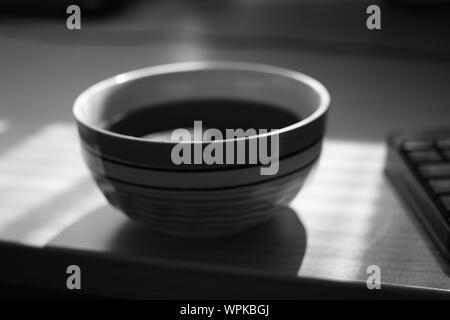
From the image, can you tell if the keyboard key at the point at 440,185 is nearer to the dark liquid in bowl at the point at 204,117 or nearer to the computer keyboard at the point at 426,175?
the computer keyboard at the point at 426,175

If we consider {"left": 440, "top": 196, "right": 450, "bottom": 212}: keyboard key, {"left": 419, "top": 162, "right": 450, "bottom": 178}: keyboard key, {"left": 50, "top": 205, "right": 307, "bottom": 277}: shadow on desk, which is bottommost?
{"left": 50, "top": 205, "right": 307, "bottom": 277}: shadow on desk

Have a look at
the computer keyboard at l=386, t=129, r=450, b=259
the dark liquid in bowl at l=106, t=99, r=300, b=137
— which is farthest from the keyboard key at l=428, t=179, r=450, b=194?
the dark liquid in bowl at l=106, t=99, r=300, b=137

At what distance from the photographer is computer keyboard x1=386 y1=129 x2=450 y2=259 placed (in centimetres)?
37

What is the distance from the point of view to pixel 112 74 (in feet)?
2.44

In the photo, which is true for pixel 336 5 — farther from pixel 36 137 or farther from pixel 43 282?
pixel 43 282

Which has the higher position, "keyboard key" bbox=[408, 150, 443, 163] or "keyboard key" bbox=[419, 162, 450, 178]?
"keyboard key" bbox=[408, 150, 443, 163]

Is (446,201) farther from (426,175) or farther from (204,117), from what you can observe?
(204,117)

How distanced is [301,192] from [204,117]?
95 millimetres

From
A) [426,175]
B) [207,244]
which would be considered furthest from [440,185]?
[207,244]

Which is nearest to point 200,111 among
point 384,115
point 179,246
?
point 179,246

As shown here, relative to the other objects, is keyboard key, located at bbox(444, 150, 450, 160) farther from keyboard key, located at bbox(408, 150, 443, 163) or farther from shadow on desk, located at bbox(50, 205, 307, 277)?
shadow on desk, located at bbox(50, 205, 307, 277)

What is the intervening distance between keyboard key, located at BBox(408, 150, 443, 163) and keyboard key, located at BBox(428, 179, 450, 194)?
3cm

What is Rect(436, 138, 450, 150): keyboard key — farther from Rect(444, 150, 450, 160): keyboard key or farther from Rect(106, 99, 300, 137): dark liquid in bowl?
Rect(106, 99, 300, 137): dark liquid in bowl
